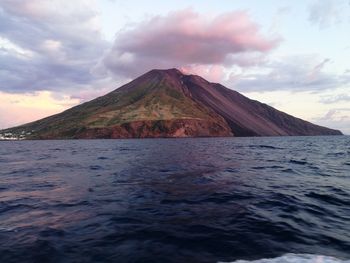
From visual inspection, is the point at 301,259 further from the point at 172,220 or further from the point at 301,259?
the point at 172,220

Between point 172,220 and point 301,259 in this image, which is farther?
point 172,220

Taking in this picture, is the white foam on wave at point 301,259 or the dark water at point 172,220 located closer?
the white foam on wave at point 301,259

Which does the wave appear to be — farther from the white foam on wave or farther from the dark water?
the dark water

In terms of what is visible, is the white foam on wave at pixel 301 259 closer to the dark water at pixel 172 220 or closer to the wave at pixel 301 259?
the wave at pixel 301 259

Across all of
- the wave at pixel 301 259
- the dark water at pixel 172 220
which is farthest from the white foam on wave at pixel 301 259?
the dark water at pixel 172 220

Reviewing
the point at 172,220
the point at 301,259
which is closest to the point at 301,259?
the point at 301,259

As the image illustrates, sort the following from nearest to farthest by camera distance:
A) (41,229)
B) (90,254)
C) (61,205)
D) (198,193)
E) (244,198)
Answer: (90,254) → (41,229) → (61,205) → (244,198) → (198,193)

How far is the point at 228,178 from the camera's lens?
31578 mm

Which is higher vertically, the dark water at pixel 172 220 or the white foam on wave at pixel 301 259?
the dark water at pixel 172 220

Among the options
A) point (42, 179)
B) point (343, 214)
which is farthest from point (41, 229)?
point (42, 179)

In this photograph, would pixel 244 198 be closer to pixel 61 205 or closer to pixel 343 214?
pixel 343 214

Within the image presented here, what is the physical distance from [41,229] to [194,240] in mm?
7351

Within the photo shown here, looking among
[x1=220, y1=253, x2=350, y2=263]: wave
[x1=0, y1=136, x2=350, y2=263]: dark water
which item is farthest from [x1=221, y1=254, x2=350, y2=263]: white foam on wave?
[x1=0, y1=136, x2=350, y2=263]: dark water

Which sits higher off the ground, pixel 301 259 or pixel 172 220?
pixel 172 220
